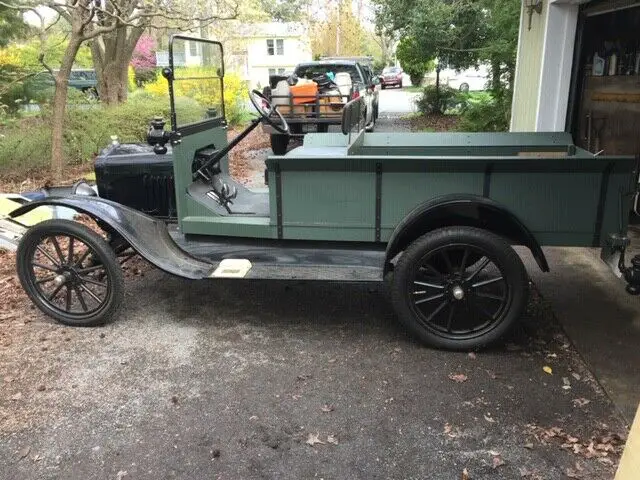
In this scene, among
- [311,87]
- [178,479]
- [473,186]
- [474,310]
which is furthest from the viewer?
[311,87]

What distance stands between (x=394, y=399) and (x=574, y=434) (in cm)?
89

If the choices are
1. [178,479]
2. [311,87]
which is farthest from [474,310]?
[311,87]

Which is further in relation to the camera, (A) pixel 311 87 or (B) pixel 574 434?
(A) pixel 311 87

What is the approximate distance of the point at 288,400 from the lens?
10.2ft

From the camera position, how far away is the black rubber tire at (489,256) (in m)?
3.31

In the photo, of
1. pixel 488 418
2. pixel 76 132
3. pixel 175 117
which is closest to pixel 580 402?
pixel 488 418

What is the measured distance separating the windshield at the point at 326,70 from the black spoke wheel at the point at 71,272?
9096 mm

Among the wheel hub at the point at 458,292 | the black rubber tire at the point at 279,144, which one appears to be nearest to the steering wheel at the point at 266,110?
the wheel hub at the point at 458,292

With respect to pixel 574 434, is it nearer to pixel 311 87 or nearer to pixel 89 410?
pixel 89 410

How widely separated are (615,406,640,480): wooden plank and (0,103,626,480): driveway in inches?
34.2

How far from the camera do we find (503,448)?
8.89 feet

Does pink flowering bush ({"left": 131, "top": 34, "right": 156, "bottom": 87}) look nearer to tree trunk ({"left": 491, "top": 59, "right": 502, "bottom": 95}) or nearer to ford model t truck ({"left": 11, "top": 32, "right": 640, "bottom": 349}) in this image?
tree trunk ({"left": 491, "top": 59, "right": 502, "bottom": 95})

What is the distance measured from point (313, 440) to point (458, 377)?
100 centimetres

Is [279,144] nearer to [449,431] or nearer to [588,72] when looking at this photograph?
[588,72]
